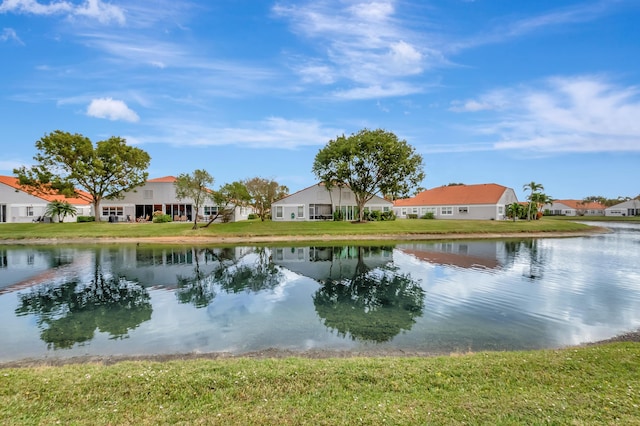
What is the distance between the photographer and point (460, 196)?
73125 mm

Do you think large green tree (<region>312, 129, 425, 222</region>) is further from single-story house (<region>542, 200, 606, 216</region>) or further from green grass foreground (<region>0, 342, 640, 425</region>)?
single-story house (<region>542, 200, 606, 216</region>)

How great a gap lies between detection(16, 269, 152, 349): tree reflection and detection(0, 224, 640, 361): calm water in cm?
5

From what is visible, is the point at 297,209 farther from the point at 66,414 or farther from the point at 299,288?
the point at 66,414

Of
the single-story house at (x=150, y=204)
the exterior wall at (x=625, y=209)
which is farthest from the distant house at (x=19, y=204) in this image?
the exterior wall at (x=625, y=209)

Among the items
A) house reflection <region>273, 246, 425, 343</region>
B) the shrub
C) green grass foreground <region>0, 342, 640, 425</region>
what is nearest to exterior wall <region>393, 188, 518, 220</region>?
house reflection <region>273, 246, 425, 343</region>

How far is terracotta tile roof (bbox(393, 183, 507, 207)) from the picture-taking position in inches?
2697

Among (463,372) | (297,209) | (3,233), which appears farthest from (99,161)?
(463,372)

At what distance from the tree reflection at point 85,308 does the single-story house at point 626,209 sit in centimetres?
13539

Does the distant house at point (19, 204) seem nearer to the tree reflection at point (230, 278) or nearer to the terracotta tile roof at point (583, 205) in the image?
the tree reflection at point (230, 278)

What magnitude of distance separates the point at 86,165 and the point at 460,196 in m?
63.9

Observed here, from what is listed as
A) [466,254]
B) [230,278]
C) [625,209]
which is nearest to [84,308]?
[230,278]

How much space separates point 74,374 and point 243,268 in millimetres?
17532

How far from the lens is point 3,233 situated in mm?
44562

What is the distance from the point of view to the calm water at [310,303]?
418 inches
